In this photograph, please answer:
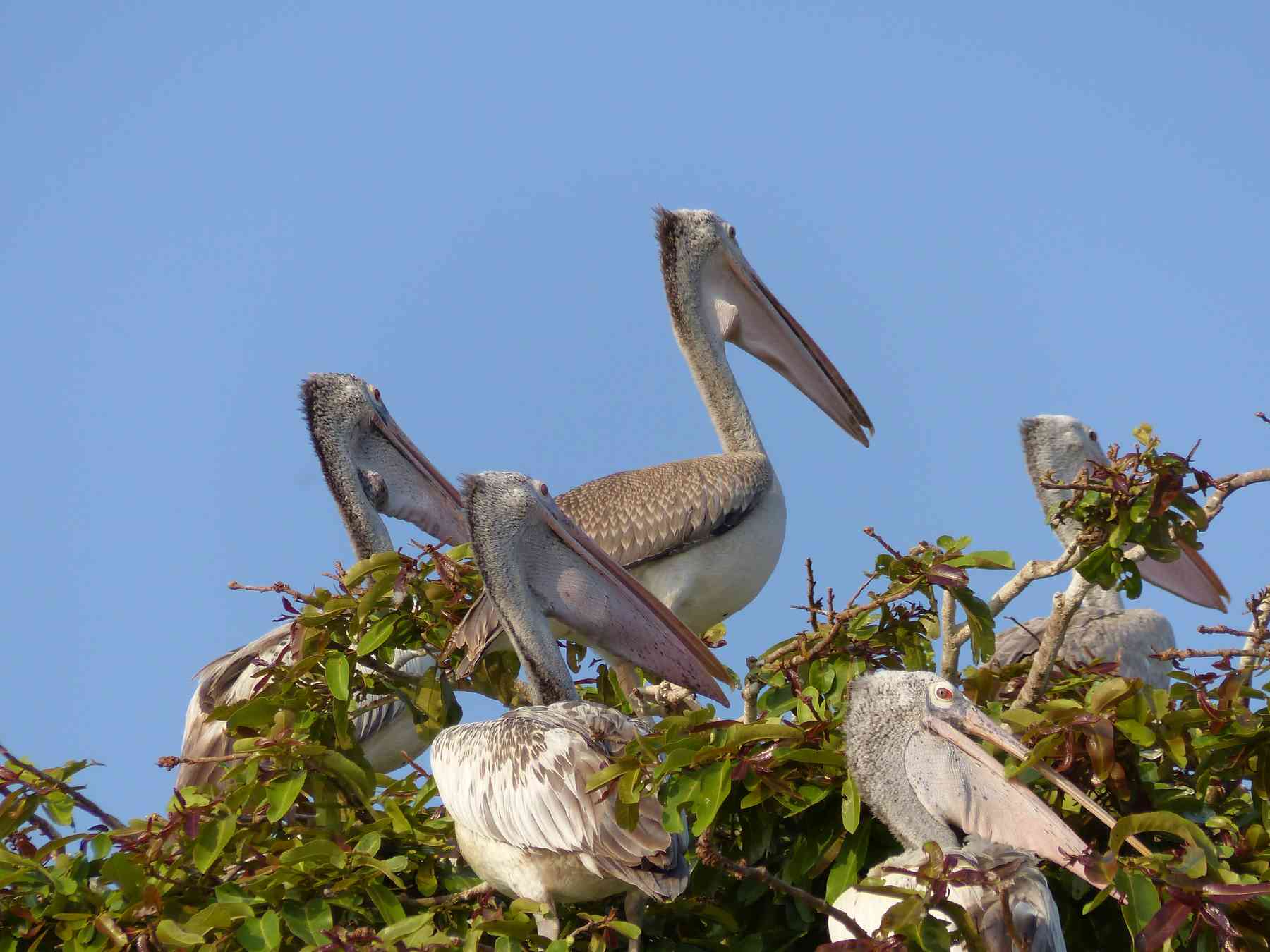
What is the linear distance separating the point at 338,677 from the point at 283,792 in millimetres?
442

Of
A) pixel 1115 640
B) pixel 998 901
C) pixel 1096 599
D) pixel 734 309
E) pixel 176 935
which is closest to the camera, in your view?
pixel 998 901

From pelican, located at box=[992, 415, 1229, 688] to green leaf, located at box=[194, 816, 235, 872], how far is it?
11.4ft

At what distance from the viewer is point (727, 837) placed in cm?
498

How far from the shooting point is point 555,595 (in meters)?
5.81

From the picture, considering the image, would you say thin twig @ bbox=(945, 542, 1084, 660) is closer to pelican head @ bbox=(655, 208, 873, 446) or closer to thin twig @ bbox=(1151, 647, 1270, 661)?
thin twig @ bbox=(1151, 647, 1270, 661)

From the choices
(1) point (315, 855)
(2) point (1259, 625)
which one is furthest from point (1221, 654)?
(1) point (315, 855)

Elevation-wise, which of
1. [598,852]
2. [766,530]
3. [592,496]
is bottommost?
[598,852]

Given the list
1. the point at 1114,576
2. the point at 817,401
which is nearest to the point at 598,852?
the point at 1114,576

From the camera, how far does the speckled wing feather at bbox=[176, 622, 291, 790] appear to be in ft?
22.9

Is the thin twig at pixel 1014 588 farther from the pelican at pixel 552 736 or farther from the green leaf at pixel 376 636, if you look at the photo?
the green leaf at pixel 376 636

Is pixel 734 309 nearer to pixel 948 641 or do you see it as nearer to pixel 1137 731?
pixel 948 641

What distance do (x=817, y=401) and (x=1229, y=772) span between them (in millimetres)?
3980

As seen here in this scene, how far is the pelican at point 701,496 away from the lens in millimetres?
7109

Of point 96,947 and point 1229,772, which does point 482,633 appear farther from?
point 1229,772
